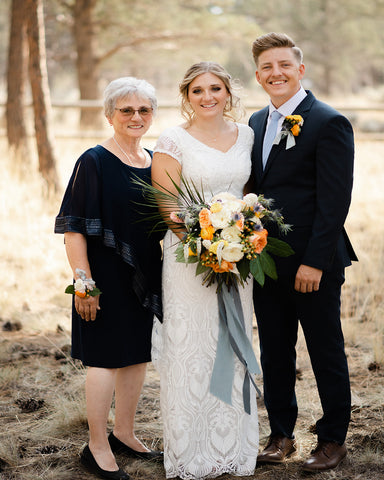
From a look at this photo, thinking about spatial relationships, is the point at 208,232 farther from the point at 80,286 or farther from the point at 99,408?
the point at 99,408

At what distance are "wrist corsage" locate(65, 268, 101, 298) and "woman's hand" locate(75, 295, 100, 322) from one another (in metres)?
0.03

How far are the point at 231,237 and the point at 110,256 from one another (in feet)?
2.28

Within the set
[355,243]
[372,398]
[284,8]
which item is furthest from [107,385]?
[284,8]

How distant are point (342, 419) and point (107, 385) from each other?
4.29 feet

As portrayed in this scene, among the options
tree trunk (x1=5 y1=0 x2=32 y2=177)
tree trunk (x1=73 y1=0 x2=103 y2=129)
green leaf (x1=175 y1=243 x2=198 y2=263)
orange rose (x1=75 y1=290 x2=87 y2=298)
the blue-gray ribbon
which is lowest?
the blue-gray ribbon

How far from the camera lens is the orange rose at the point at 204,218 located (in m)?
2.86

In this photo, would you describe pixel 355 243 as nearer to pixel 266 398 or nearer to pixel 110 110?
pixel 266 398

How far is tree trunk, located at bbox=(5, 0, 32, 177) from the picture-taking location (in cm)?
996

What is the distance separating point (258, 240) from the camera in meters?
2.86

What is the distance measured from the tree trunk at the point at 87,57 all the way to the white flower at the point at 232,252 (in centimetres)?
1161

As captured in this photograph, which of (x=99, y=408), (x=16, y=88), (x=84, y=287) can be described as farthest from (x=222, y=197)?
(x=16, y=88)

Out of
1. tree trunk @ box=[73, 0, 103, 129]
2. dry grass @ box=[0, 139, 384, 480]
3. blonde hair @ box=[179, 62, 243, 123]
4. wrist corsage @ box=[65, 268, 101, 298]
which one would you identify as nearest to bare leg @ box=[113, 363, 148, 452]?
dry grass @ box=[0, 139, 384, 480]

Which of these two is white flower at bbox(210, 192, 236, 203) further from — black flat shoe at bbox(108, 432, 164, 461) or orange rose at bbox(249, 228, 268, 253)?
black flat shoe at bbox(108, 432, 164, 461)

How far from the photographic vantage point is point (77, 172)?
3.06m
